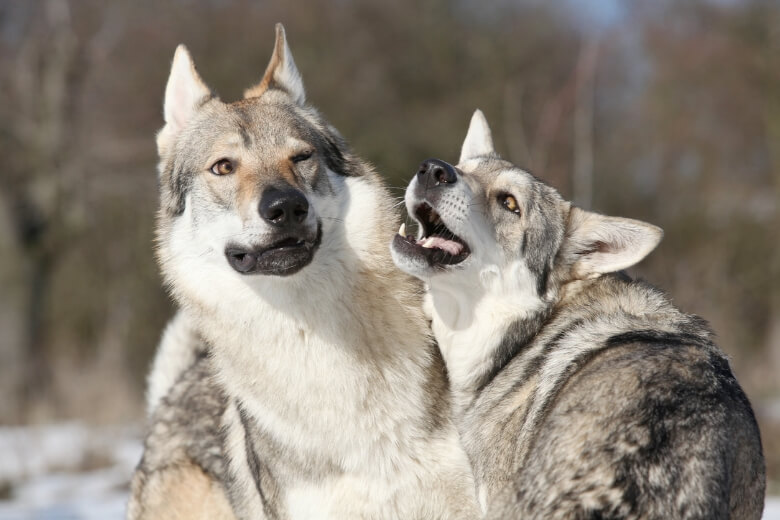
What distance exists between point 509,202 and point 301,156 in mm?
953

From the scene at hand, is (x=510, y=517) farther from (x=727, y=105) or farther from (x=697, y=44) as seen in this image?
(x=697, y=44)

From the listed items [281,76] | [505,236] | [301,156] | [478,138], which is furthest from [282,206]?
[478,138]

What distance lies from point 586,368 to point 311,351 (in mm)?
1291

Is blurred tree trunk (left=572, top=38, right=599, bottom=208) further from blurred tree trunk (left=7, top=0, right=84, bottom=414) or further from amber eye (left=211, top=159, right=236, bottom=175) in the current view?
blurred tree trunk (left=7, top=0, right=84, bottom=414)

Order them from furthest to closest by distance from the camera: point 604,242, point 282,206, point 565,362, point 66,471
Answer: point 66,471 < point 604,242 < point 282,206 < point 565,362

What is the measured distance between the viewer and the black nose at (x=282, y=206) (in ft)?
11.2

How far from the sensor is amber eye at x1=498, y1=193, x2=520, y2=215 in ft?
12.3

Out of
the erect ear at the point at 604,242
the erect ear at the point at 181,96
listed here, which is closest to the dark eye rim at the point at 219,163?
the erect ear at the point at 181,96

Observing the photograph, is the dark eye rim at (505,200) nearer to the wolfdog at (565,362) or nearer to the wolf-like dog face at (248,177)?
the wolfdog at (565,362)

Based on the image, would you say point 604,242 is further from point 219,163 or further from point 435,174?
point 219,163

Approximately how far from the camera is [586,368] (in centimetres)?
287

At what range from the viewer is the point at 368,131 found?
47.0 feet

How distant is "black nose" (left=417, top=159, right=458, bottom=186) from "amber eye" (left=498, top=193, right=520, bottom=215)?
0.29 m

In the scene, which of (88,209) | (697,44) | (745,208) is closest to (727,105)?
(697,44)
